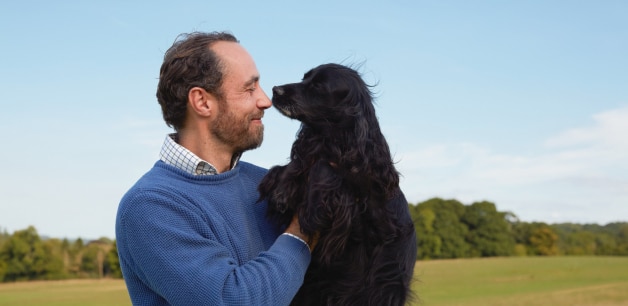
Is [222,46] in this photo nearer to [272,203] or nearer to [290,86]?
[290,86]

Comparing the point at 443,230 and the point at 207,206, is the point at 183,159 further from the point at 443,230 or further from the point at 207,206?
the point at 443,230

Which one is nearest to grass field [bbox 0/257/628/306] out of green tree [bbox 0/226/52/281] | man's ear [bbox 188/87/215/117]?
green tree [bbox 0/226/52/281]

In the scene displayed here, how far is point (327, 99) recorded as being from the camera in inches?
130

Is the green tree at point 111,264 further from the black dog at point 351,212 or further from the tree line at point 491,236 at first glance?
the black dog at point 351,212

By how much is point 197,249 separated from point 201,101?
72cm

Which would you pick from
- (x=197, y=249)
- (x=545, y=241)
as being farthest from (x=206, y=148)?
(x=545, y=241)

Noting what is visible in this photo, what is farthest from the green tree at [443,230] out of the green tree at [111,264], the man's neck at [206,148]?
the man's neck at [206,148]

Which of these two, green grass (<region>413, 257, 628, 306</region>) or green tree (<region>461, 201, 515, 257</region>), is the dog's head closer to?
green grass (<region>413, 257, 628, 306</region>)

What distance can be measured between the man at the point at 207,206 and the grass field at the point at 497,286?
16619 mm

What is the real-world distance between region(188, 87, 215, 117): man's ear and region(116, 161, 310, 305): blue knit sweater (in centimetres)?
28

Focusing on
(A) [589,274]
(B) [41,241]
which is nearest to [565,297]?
(A) [589,274]

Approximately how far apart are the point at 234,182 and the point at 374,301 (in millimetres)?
799

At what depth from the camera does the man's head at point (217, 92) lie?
303cm

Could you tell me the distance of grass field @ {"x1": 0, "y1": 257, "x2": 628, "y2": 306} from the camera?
80.2 feet
